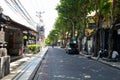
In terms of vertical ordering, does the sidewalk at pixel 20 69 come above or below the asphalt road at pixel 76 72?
above

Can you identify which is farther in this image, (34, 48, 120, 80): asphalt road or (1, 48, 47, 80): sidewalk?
(34, 48, 120, 80): asphalt road

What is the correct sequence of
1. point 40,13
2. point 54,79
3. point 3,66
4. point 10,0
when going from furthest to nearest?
point 40,13
point 10,0
point 54,79
point 3,66

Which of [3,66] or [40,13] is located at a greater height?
[40,13]

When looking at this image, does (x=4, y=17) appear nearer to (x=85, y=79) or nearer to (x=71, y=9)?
(x=85, y=79)

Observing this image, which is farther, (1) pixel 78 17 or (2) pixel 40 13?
(2) pixel 40 13

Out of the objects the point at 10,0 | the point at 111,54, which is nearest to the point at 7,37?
the point at 10,0

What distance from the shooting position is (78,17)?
68.9m

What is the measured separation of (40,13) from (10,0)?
193 feet

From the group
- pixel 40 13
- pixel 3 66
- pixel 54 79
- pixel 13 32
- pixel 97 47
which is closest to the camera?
pixel 3 66

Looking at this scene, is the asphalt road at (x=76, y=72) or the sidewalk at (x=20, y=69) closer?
the sidewalk at (x=20, y=69)

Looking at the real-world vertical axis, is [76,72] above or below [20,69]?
below

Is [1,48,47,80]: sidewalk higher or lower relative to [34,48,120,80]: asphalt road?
higher

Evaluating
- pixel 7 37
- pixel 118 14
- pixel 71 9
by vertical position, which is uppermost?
pixel 71 9

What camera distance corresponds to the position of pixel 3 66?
51.2ft
